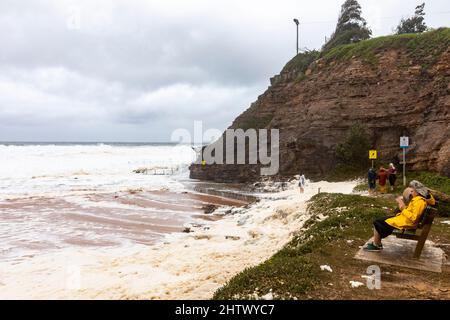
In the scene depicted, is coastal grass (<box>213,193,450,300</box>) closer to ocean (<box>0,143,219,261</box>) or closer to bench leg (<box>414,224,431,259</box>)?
bench leg (<box>414,224,431,259</box>)

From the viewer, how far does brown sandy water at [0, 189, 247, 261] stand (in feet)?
40.8

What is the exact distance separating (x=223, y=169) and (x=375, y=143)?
14.6 m

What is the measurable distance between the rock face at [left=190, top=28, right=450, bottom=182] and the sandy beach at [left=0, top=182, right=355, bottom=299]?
13878 millimetres

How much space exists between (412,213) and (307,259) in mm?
2129

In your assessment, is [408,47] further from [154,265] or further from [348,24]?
[154,265]

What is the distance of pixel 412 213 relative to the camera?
20.1ft

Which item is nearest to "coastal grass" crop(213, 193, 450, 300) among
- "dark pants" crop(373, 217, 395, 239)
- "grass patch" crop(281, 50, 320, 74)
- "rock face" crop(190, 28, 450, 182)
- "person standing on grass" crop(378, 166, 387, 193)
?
"dark pants" crop(373, 217, 395, 239)

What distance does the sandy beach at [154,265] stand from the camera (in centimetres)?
727

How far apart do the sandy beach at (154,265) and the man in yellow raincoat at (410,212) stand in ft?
11.0

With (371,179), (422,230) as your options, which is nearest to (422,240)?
(422,230)

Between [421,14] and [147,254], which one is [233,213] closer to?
[147,254]

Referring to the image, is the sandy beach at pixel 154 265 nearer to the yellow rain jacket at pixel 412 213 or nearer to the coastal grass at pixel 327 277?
the coastal grass at pixel 327 277

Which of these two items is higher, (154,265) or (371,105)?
(371,105)
